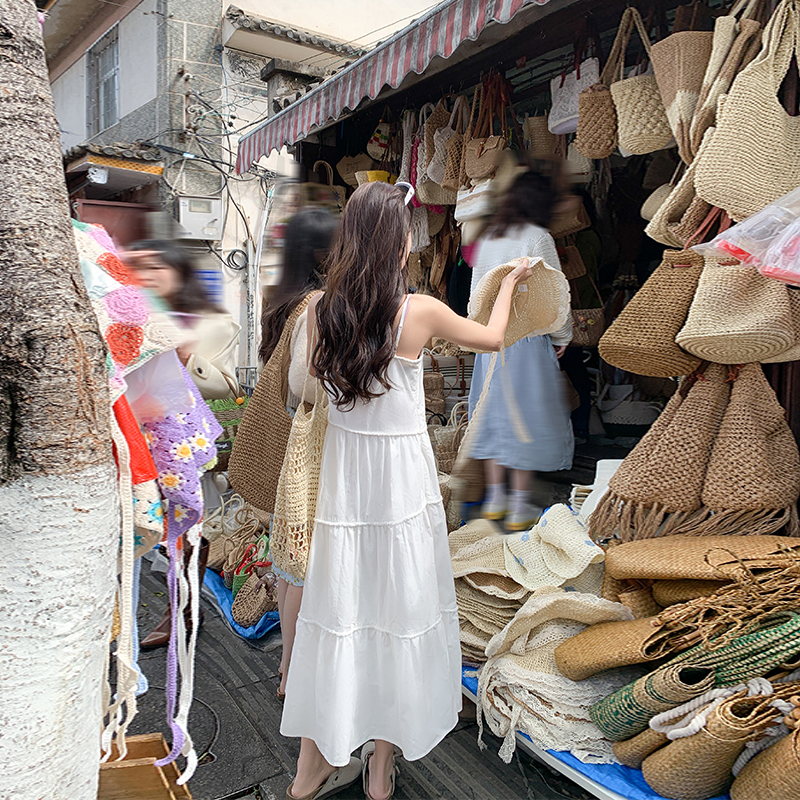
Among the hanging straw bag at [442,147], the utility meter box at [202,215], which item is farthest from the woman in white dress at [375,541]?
the utility meter box at [202,215]

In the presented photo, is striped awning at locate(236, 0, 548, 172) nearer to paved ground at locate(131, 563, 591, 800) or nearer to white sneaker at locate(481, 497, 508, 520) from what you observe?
white sneaker at locate(481, 497, 508, 520)

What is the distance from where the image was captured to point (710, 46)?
229 cm

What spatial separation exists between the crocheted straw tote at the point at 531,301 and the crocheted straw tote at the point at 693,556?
2.98 ft

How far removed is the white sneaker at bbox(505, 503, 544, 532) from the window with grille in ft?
33.8

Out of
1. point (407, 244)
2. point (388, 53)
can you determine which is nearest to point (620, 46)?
point (388, 53)

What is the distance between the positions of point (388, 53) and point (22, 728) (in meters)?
3.40

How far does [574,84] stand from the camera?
10.8 ft

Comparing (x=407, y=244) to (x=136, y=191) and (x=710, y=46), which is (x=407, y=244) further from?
(x=136, y=191)

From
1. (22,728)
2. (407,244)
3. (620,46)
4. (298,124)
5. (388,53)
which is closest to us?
(22,728)

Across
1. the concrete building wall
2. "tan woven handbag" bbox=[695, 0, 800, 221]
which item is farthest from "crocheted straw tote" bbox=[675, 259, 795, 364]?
the concrete building wall

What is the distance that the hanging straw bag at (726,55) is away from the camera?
7.06 feet

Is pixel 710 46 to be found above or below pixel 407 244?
above

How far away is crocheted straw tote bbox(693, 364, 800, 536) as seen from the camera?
2139 mm

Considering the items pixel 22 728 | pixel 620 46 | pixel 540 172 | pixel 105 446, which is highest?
pixel 620 46
